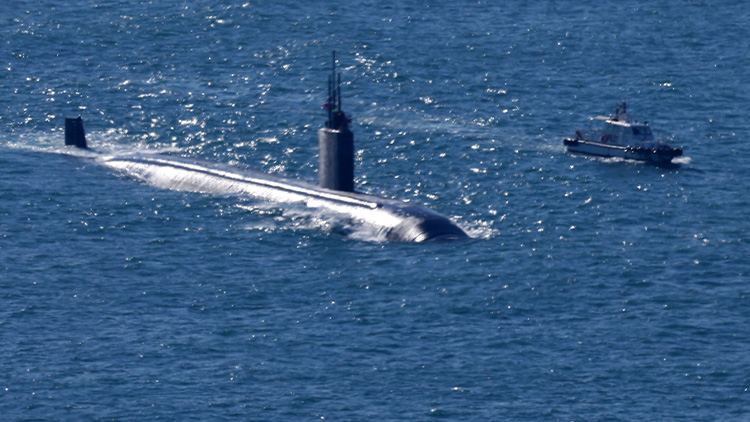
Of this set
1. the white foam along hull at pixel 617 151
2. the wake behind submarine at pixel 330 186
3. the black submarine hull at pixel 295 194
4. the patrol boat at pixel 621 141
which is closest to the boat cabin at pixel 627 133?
the patrol boat at pixel 621 141

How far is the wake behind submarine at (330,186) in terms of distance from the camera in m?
74.3

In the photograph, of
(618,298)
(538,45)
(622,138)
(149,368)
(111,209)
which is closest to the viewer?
(149,368)

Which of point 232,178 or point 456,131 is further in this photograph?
point 456,131

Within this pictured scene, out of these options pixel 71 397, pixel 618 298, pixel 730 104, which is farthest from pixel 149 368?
pixel 730 104

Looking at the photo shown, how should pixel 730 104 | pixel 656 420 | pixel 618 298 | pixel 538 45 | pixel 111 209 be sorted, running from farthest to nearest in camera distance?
pixel 538 45
pixel 730 104
pixel 111 209
pixel 618 298
pixel 656 420

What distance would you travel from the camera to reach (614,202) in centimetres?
8494

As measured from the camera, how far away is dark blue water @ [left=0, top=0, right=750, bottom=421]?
56656 mm

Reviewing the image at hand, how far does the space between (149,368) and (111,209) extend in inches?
1043

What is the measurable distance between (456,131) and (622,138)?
1143 centimetres

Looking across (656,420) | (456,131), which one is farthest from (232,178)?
(656,420)

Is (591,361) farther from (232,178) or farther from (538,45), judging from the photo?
(538,45)

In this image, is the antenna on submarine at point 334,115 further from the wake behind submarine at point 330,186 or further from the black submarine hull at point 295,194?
the black submarine hull at point 295,194

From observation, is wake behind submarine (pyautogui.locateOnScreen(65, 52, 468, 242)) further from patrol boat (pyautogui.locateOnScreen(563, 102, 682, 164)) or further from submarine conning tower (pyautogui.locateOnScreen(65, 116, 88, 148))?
patrol boat (pyautogui.locateOnScreen(563, 102, 682, 164))

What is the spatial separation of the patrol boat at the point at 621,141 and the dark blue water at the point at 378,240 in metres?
1.73
